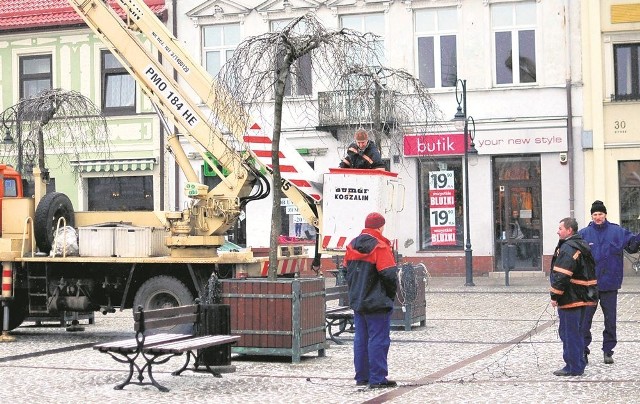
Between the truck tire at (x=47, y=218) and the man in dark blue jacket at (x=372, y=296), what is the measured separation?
7.88 m

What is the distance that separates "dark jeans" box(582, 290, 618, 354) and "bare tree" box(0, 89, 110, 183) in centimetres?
1677

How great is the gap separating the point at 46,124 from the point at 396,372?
60.4 ft

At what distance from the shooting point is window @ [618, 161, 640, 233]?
108 feet

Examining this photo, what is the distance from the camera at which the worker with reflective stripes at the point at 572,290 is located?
504 inches

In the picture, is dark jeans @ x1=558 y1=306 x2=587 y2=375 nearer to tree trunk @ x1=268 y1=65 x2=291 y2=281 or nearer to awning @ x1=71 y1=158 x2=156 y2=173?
tree trunk @ x1=268 y1=65 x2=291 y2=281

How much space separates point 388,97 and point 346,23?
30.0 ft

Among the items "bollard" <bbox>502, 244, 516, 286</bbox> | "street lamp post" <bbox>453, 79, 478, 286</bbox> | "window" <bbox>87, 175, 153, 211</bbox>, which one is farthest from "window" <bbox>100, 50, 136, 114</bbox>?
"bollard" <bbox>502, 244, 516, 286</bbox>

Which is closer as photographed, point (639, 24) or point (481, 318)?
point (481, 318)

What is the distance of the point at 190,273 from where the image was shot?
58.5ft

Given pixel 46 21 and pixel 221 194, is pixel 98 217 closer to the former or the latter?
pixel 221 194

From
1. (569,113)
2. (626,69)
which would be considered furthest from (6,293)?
(626,69)

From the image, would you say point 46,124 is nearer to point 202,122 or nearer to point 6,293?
point 202,122

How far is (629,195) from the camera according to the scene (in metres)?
32.9

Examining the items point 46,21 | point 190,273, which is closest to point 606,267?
point 190,273
